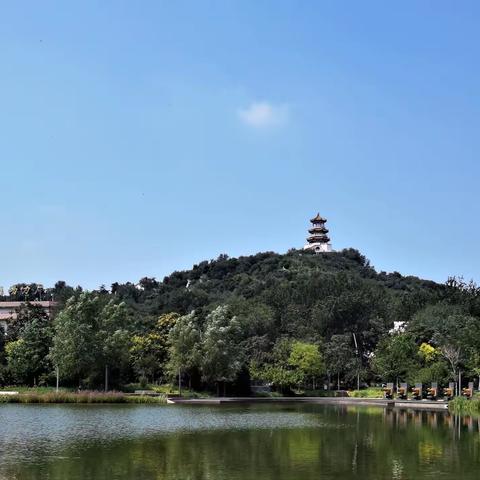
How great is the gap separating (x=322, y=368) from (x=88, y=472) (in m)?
43.1

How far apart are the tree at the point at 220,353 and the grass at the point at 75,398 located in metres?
7.21

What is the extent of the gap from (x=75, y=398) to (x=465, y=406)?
74.0 feet

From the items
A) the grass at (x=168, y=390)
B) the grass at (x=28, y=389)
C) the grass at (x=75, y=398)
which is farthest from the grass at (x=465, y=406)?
the grass at (x=28, y=389)

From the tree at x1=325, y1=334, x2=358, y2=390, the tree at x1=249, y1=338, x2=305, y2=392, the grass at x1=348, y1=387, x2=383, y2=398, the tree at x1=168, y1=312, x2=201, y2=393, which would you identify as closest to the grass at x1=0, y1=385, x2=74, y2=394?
the tree at x1=168, y1=312, x2=201, y2=393

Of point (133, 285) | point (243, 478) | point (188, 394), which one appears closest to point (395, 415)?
point (188, 394)

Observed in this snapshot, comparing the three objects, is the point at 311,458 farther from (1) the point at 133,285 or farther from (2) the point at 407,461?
(1) the point at 133,285

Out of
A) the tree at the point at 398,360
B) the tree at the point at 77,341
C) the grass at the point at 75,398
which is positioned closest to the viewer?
the grass at the point at 75,398

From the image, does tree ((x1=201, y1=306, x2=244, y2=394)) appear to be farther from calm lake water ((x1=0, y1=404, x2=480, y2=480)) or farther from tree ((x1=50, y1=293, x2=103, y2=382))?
calm lake water ((x1=0, y1=404, x2=480, y2=480))

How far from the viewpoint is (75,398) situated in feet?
136

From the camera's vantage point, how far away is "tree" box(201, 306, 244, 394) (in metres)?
49.8

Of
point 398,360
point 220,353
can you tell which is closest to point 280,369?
point 220,353

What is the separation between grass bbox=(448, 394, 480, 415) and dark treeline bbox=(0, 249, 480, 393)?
15.3 feet

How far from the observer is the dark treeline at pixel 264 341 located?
160ft

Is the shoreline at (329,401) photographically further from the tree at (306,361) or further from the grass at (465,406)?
the tree at (306,361)
